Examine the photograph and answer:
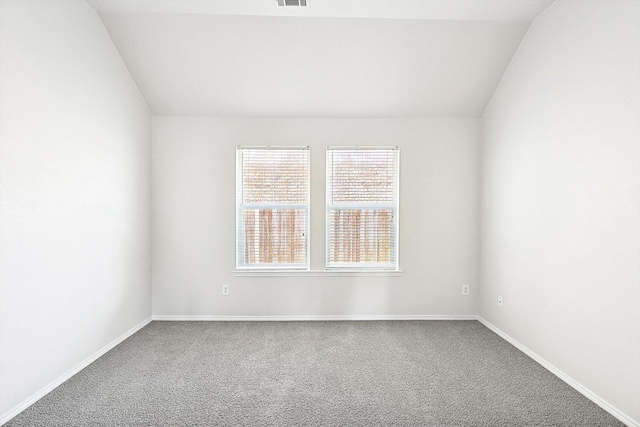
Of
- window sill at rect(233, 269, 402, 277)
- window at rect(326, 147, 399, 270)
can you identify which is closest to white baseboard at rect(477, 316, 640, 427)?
window sill at rect(233, 269, 402, 277)

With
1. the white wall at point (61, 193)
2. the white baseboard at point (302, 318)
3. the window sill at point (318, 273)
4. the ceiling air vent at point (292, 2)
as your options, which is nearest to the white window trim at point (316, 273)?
the window sill at point (318, 273)

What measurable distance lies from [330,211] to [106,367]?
8.38 ft

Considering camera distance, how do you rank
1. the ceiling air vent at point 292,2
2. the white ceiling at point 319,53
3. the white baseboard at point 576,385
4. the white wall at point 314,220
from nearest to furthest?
the white baseboard at point 576,385
the ceiling air vent at point 292,2
the white ceiling at point 319,53
the white wall at point 314,220

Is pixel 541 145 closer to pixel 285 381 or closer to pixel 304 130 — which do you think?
pixel 304 130

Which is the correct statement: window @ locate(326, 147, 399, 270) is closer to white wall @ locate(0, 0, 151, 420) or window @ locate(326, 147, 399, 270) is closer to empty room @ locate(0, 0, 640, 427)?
empty room @ locate(0, 0, 640, 427)

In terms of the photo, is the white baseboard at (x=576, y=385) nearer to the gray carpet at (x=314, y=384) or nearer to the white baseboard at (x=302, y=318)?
the gray carpet at (x=314, y=384)

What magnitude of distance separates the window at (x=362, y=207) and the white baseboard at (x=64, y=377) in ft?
7.17

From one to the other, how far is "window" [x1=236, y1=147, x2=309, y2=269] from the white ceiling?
0.50 metres

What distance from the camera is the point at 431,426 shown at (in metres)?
2.15

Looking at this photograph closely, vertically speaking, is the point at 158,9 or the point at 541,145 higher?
the point at 158,9

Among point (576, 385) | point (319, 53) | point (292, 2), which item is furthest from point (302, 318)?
point (292, 2)

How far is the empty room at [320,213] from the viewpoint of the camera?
232cm

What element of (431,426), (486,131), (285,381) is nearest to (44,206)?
(285,381)

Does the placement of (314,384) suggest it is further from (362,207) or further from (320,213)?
(362,207)
